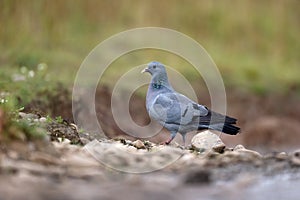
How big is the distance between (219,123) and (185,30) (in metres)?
10.9

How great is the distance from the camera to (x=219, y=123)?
1020cm

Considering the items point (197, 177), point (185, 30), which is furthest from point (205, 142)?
point (185, 30)

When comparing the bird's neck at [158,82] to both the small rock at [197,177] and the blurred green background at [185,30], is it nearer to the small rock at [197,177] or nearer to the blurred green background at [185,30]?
the small rock at [197,177]

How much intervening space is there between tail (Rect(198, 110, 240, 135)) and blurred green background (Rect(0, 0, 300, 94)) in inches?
291

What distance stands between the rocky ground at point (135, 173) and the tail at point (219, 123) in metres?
1.00

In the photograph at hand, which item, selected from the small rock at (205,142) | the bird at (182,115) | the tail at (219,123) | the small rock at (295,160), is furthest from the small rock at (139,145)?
the small rock at (295,160)

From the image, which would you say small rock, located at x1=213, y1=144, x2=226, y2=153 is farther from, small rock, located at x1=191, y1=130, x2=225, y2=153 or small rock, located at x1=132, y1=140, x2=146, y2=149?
small rock, located at x1=132, y1=140, x2=146, y2=149

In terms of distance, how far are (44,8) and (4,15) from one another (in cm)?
126

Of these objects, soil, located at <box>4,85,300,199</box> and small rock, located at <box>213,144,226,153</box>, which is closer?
soil, located at <box>4,85,300,199</box>

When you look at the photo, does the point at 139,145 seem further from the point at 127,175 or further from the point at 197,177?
the point at 197,177

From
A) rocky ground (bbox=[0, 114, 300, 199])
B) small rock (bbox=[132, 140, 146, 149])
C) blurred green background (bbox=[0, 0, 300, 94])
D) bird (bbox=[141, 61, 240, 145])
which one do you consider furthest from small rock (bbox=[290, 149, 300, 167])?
blurred green background (bbox=[0, 0, 300, 94])

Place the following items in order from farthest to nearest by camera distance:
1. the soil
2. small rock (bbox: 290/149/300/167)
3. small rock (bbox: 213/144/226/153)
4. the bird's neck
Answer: the bird's neck < small rock (bbox: 213/144/226/153) < small rock (bbox: 290/149/300/167) < the soil

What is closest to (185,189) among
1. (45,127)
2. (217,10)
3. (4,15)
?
(45,127)

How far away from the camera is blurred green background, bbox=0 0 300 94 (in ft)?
59.9
